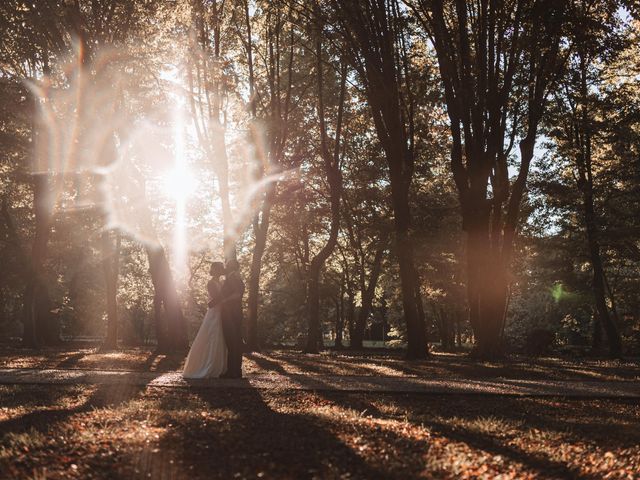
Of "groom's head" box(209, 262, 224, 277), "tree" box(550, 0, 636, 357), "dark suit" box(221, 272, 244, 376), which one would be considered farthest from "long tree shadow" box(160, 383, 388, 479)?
"tree" box(550, 0, 636, 357)

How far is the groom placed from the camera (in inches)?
448

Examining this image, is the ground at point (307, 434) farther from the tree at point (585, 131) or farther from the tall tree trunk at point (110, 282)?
A: the tall tree trunk at point (110, 282)

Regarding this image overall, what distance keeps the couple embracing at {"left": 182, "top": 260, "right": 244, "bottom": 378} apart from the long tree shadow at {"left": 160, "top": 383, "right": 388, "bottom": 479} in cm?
404

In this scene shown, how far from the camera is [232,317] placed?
11414mm

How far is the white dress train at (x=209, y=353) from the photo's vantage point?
11406mm

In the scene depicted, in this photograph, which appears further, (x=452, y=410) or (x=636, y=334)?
(x=636, y=334)

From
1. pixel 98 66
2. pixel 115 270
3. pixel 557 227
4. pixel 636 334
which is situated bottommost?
pixel 636 334

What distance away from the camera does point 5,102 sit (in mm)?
21375

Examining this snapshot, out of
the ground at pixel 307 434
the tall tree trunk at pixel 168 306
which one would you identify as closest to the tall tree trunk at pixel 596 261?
the tall tree trunk at pixel 168 306

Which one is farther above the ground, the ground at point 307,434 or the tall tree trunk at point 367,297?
the tall tree trunk at point 367,297

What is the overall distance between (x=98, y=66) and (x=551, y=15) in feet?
44.6

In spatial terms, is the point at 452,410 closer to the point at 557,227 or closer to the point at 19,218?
the point at 557,227

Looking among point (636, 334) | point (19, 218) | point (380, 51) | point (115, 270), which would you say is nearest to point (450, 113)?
point (380, 51)

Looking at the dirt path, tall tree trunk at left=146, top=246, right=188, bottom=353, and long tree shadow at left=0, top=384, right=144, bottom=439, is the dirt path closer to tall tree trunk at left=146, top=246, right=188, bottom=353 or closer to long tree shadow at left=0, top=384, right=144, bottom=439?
long tree shadow at left=0, top=384, right=144, bottom=439
